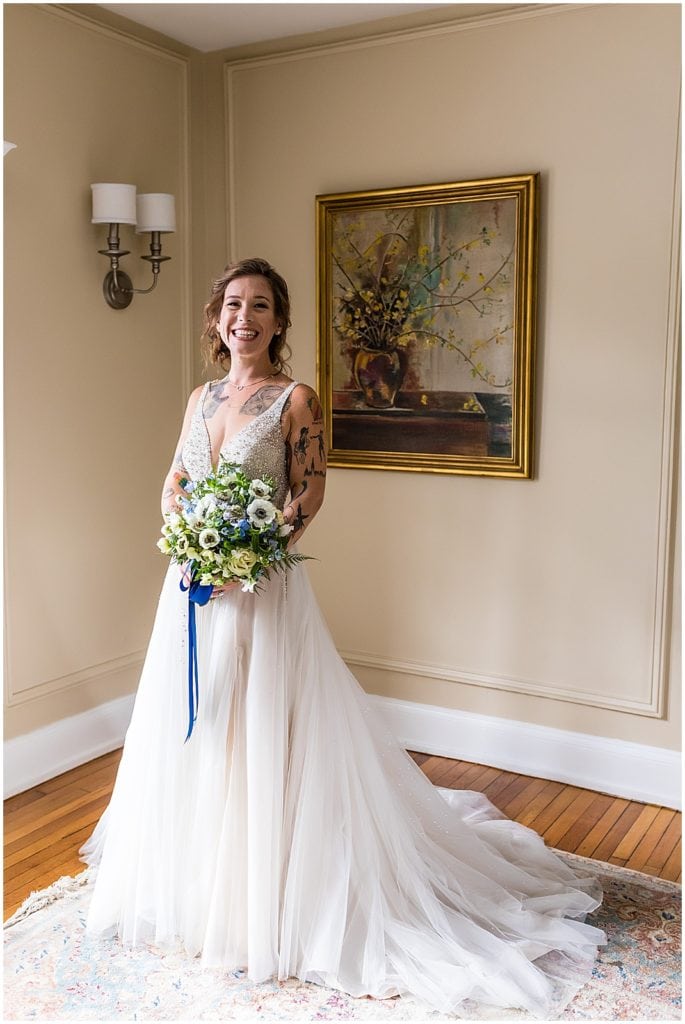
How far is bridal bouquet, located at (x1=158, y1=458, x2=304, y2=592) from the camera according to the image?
2508mm

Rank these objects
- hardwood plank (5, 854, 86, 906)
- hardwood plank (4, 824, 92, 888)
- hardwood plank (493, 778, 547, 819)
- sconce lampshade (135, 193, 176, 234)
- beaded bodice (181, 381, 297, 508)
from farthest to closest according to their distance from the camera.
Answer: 1. sconce lampshade (135, 193, 176, 234)
2. hardwood plank (493, 778, 547, 819)
3. hardwood plank (4, 824, 92, 888)
4. hardwood plank (5, 854, 86, 906)
5. beaded bodice (181, 381, 297, 508)

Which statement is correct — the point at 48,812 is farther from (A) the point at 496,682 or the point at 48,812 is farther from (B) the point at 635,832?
(B) the point at 635,832

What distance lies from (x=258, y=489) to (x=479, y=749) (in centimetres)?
201

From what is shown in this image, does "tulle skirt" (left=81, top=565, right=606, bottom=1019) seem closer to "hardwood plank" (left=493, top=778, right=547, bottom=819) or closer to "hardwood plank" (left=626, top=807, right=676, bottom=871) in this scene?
"hardwood plank" (left=626, top=807, right=676, bottom=871)

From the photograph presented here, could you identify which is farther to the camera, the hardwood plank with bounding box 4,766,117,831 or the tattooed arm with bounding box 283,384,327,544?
the hardwood plank with bounding box 4,766,117,831

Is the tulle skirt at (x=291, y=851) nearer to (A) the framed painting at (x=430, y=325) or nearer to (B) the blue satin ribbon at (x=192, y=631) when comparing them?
(B) the blue satin ribbon at (x=192, y=631)

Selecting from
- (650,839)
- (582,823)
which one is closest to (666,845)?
(650,839)

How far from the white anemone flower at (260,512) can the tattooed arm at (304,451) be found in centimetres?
20

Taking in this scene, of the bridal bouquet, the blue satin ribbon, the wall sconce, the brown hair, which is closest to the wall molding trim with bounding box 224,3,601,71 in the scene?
the wall sconce

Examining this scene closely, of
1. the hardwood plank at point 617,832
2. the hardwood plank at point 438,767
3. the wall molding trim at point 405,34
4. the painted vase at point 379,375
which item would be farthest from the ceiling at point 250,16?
the hardwood plank at point 617,832

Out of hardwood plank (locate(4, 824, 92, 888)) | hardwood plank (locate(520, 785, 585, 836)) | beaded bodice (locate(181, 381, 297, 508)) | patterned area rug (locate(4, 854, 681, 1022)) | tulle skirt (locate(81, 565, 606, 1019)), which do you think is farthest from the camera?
hardwood plank (locate(520, 785, 585, 836))

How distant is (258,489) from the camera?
2.56m

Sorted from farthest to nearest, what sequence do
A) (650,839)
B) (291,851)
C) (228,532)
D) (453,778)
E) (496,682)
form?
(496,682)
(453,778)
(650,839)
(291,851)
(228,532)

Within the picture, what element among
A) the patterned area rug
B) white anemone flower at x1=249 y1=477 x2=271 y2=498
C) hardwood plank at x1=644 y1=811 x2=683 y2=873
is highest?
white anemone flower at x1=249 y1=477 x2=271 y2=498
